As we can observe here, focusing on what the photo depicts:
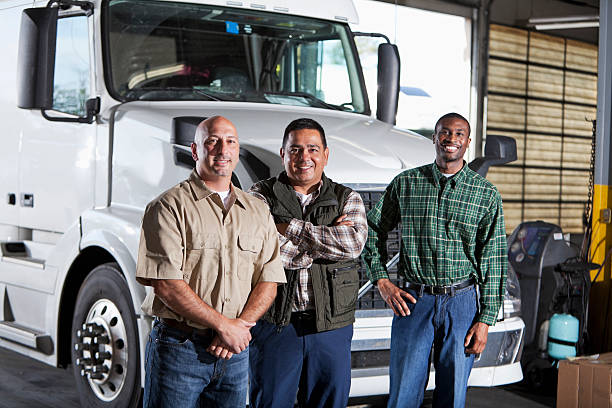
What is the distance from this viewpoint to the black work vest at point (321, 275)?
3.70 metres

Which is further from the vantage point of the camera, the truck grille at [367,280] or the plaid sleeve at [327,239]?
the truck grille at [367,280]

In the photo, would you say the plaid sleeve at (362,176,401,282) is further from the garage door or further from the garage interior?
the garage door

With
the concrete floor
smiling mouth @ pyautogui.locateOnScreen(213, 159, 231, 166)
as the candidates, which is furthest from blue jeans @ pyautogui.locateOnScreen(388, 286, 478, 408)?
the concrete floor

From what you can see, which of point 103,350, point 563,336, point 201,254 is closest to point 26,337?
point 103,350

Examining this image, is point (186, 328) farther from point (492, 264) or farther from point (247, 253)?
point (492, 264)

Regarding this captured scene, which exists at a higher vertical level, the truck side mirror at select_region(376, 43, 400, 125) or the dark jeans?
the truck side mirror at select_region(376, 43, 400, 125)

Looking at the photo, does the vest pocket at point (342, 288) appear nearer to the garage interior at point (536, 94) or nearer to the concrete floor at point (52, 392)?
the concrete floor at point (52, 392)

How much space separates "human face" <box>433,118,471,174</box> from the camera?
3963 mm

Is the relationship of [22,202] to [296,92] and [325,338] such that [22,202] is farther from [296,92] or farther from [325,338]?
[325,338]

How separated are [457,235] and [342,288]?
24.0 inches

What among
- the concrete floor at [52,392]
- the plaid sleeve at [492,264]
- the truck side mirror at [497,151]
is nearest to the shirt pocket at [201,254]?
the plaid sleeve at [492,264]

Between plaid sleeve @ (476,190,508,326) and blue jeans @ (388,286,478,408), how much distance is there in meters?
0.06

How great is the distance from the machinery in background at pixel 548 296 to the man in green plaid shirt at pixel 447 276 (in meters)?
2.97

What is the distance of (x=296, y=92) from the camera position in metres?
5.95
